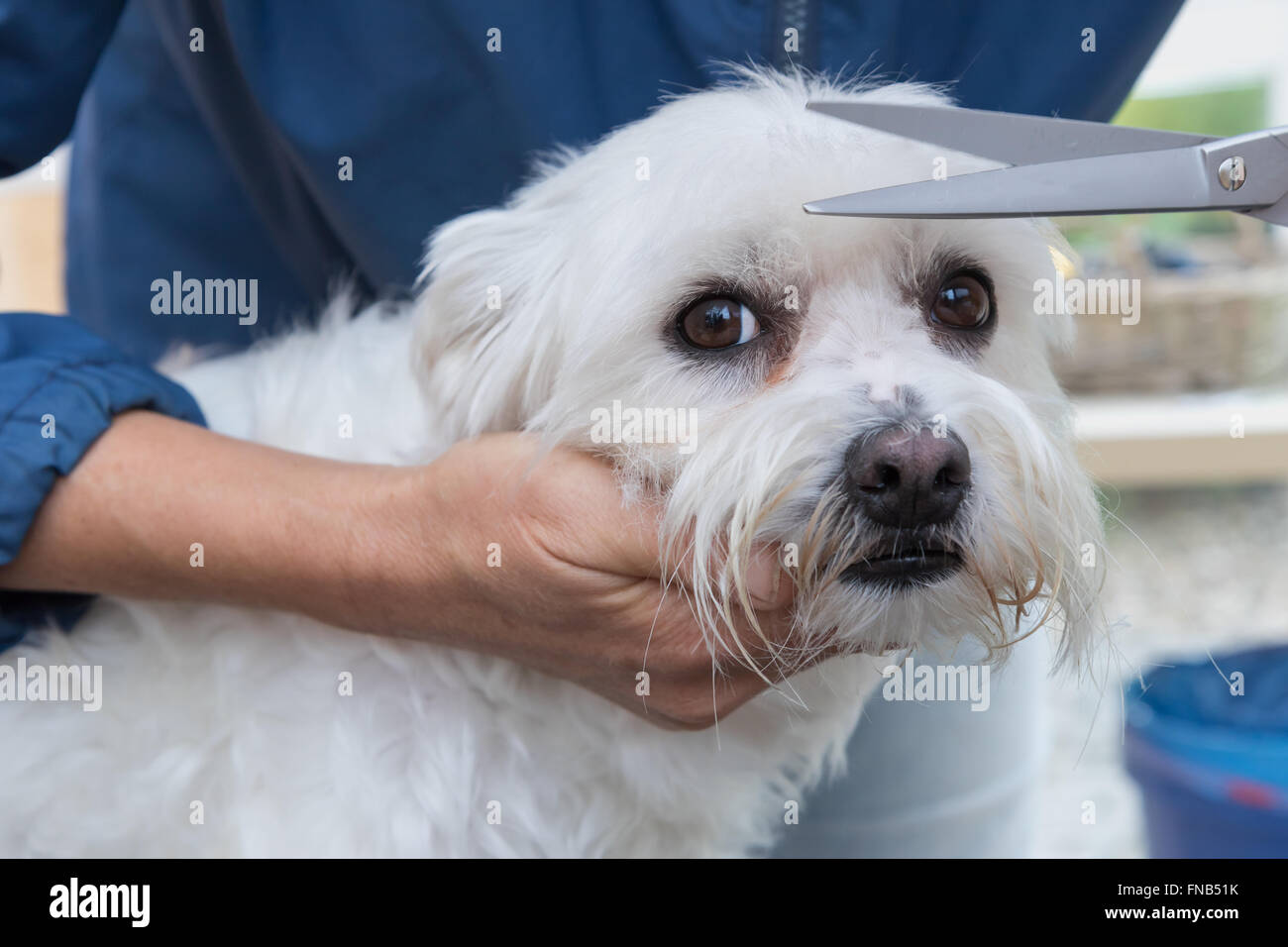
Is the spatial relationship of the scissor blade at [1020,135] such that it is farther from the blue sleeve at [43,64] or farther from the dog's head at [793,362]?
the blue sleeve at [43,64]

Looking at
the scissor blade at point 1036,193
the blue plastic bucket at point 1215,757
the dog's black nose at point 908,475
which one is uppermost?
the scissor blade at point 1036,193

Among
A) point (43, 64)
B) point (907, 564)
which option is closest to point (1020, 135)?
point (907, 564)

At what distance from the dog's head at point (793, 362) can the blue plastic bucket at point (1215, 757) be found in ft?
3.43

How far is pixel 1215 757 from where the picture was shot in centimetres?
189

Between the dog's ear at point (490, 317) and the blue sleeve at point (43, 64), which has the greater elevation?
the blue sleeve at point (43, 64)

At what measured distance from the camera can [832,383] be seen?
914 mm

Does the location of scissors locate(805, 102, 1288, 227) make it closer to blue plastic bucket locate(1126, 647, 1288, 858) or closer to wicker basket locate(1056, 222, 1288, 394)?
blue plastic bucket locate(1126, 647, 1288, 858)

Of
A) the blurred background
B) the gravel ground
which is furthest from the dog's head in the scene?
the blurred background

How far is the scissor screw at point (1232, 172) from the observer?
82 centimetres

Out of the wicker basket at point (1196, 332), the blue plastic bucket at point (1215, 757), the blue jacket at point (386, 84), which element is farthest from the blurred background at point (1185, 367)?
the blue jacket at point (386, 84)

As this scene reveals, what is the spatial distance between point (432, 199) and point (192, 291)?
16.1 inches

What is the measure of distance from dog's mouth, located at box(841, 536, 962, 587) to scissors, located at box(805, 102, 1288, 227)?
262mm

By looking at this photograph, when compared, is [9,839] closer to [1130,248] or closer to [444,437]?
[444,437]
